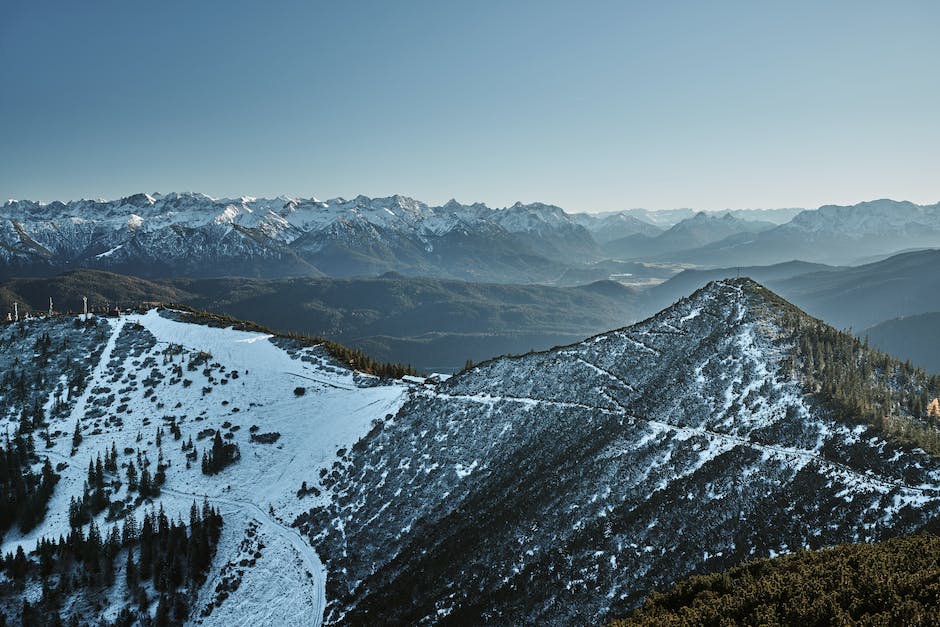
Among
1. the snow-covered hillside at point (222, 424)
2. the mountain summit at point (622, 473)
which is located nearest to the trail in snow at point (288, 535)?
the snow-covered hillside at point (222, 424)

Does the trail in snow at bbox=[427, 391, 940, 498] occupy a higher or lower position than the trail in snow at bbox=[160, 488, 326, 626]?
higher

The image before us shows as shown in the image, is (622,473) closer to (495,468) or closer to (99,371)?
(495,468)

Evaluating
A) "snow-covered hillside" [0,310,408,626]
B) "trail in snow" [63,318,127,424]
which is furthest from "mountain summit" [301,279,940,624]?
"trail in snow" [63,318,127,424]

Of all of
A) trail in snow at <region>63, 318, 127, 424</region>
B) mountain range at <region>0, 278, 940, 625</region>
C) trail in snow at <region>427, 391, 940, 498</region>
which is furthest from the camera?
trail in snow at <region>63, 318, 127, 424</region>

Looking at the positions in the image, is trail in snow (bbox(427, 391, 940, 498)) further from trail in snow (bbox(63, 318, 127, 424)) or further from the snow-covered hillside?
trail in snow (bbox(63, 318, 127, 424))

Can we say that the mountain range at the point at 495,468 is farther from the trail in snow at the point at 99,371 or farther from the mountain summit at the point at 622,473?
the trail in snow at the point at 99,371

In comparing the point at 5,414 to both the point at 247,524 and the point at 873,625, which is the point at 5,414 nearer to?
the point at 247,524
